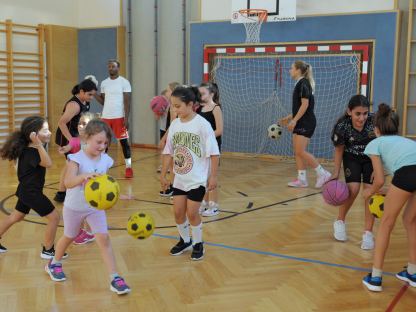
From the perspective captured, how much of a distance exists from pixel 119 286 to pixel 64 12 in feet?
31.1

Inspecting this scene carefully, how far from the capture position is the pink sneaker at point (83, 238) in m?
4.43

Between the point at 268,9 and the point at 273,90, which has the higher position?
the point at 268,9

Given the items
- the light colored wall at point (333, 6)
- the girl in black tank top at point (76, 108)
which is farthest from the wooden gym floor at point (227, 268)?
the light colored wall at point (333, 6)

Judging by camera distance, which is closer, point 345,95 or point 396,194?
point 396,194

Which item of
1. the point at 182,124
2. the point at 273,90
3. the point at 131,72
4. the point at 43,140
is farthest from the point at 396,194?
the point at 131,72

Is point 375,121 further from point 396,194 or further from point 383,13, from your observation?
point 383,13

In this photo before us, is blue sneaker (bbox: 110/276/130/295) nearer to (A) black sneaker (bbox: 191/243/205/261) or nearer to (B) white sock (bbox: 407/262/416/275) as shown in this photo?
(A) black sneaker (bbox: 191/243/205/261)

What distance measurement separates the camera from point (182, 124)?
398 cm

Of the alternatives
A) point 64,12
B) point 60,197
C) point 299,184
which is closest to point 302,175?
point 299,184

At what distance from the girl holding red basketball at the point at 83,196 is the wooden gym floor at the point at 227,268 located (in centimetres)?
23

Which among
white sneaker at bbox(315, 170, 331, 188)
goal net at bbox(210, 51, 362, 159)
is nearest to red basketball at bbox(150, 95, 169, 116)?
white sneaker at bbox(315, 170, 331, 188)

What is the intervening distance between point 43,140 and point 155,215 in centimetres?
192

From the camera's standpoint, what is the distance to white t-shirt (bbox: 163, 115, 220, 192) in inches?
153

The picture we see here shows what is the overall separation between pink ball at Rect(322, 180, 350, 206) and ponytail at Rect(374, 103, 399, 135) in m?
1.01
